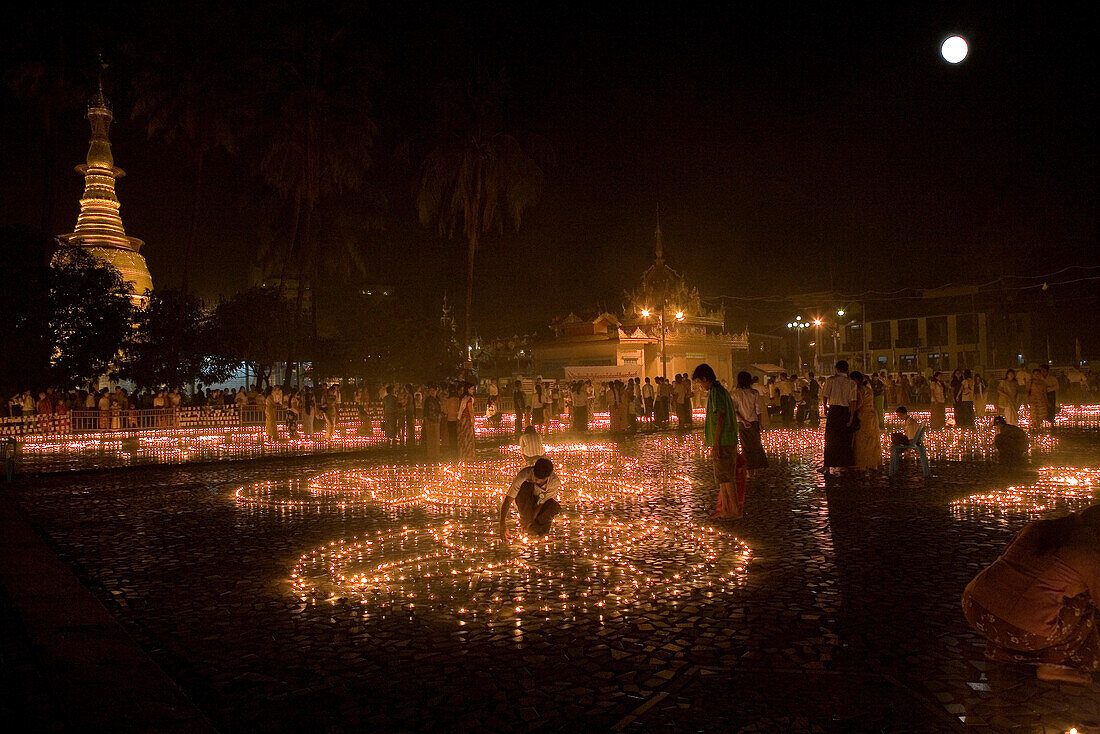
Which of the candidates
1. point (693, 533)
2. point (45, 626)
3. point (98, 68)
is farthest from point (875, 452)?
point (98, 68)

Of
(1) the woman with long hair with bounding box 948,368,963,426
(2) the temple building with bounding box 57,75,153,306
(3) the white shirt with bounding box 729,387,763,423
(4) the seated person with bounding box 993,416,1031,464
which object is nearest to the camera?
(3) the white shirt with bounding box 729,387,763,423

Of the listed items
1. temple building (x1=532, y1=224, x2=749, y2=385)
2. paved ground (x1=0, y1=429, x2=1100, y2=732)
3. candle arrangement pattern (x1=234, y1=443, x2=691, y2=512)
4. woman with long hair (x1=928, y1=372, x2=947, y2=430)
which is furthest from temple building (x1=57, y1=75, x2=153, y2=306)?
woman with long hair (x1=928, y1=372, x2=947, y2=430)

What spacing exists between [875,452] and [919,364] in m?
54.2

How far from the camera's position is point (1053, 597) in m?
3.95

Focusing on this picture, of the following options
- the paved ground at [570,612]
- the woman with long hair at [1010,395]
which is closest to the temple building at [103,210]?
the paved ground at [570,612]

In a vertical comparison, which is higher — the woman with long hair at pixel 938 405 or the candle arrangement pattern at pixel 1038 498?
the woman with long hair at pixel 938 405

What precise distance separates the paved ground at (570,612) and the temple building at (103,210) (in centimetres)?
4158

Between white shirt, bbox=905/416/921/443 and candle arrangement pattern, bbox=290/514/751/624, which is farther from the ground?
white shirt, bbox=905/416/921/443

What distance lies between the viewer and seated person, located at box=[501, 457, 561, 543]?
8.07 meters

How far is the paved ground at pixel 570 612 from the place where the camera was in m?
3.89

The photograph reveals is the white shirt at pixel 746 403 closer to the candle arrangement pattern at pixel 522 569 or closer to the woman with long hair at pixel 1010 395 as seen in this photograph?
the candle arrangement pattern at pixel 522 569

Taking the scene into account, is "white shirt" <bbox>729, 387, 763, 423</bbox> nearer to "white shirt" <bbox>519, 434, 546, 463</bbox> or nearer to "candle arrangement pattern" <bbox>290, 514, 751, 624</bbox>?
"candle arrangement pattern" <bbox>290, 514, 751, 624</bbox>

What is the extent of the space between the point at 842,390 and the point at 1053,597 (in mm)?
7703

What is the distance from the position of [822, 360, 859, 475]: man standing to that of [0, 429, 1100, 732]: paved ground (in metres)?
1.02
